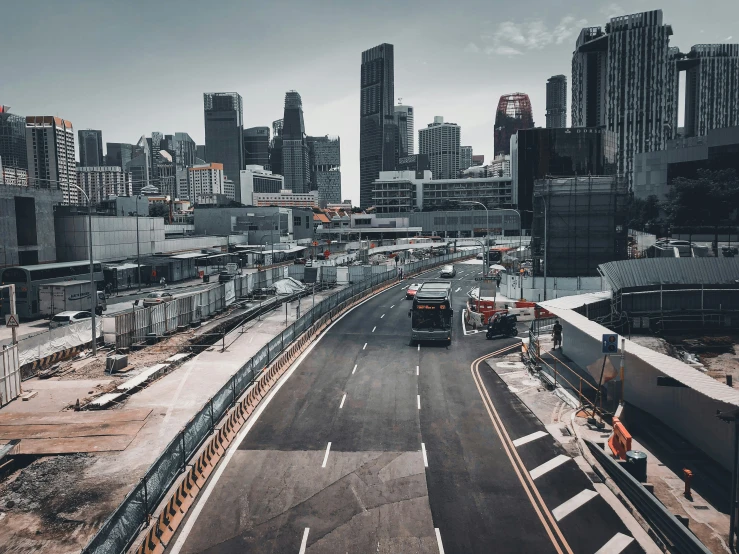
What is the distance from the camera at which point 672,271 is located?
45281mm

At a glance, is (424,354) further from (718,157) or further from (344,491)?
(718,157)

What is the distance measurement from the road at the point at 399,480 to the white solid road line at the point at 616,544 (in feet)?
0.16

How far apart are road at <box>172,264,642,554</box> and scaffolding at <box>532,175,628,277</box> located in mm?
34908

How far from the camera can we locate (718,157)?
119312mm

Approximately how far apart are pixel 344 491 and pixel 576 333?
20196 mm

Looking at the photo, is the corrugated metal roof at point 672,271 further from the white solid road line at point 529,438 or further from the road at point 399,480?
the white solid road line at point 529,438

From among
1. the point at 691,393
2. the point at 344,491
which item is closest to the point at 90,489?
the point at 344,491

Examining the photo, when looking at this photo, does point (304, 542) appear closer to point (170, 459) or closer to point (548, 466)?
point (170, 459)

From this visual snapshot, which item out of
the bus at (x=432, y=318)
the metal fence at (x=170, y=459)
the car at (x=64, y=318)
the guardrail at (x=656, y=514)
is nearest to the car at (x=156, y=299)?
the car at (x=64, y=318)

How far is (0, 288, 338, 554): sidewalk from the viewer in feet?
50.6

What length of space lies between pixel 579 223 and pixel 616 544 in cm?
5103

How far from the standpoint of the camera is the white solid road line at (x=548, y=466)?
63.0 feet

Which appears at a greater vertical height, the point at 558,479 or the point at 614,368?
the point at 614,368

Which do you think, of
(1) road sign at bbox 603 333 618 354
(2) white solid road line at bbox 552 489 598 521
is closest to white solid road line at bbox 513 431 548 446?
(2) white solid road line at bbox 552 489 598 521
